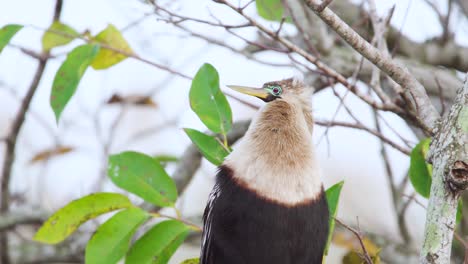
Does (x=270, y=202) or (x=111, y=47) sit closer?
(x=270, y=202)

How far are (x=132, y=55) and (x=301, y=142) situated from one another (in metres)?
0.56

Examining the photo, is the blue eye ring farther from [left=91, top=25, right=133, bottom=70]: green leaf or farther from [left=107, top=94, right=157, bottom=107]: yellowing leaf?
[left=107, top=94, right=157, bottom=107]: yellowing leaf

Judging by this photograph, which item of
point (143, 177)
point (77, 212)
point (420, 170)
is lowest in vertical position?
point (77, 212)

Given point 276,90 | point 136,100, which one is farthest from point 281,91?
point 136,100

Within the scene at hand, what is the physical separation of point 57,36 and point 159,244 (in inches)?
24.1

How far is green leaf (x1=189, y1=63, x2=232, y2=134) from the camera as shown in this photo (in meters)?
1.69

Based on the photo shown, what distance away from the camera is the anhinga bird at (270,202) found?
151 cm

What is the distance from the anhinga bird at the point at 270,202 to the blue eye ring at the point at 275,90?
0.07 meters

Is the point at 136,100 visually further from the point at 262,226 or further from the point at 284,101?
the point at 262,226

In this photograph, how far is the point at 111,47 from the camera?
188 cm

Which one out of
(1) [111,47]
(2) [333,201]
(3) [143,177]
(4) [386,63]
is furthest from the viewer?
(1) [111,47]

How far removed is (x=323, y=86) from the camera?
86.0 inches

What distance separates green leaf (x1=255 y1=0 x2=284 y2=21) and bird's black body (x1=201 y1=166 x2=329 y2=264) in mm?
523

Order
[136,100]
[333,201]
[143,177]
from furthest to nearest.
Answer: [136,100], [143,177], [333,201]
